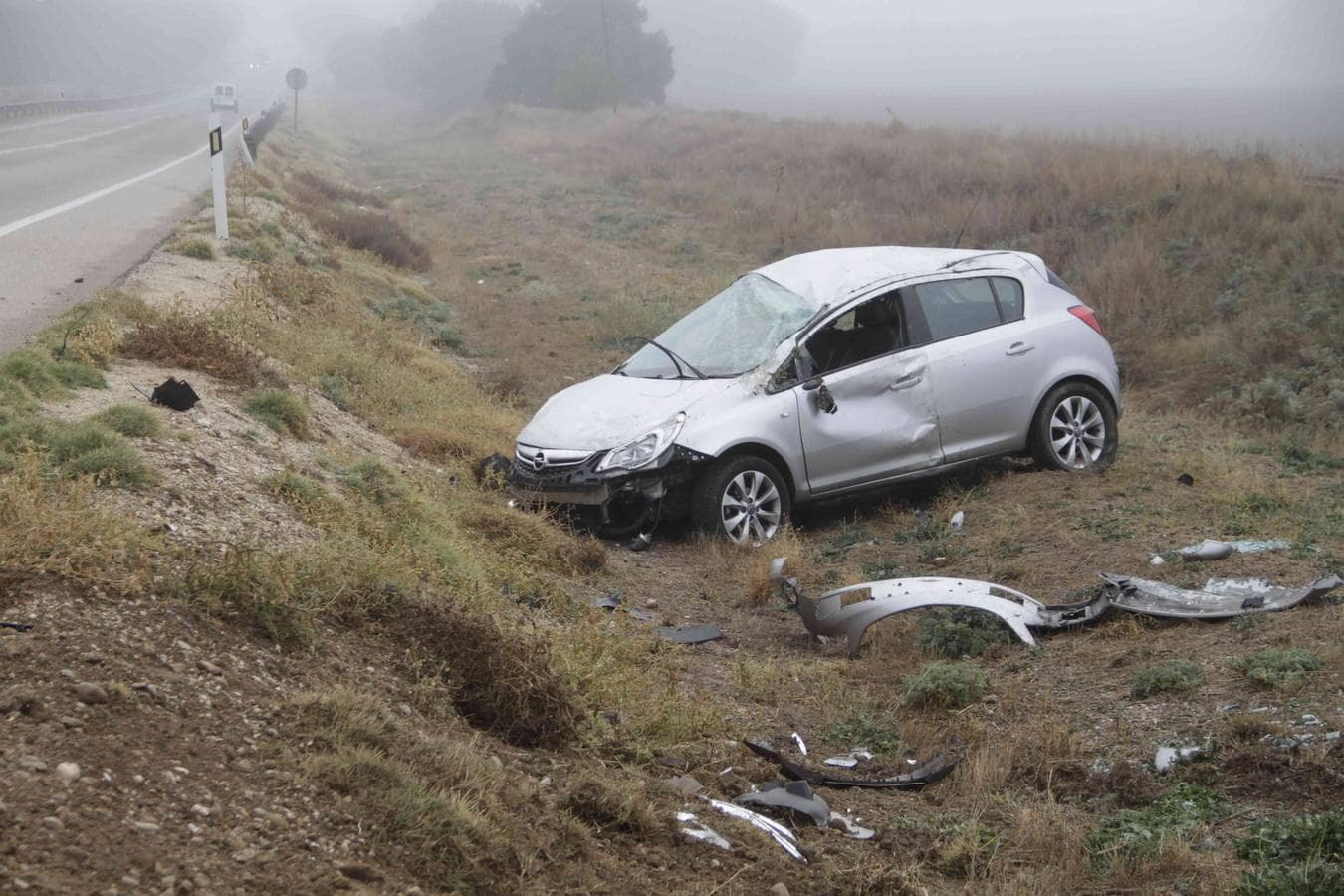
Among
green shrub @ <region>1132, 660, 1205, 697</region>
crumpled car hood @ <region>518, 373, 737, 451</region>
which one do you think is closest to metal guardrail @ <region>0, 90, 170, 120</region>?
crumpled car hood @ <region>518, 373, 737, 451</region>

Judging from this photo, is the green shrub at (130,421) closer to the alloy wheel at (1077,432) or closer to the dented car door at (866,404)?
the dented car door at (866,404)

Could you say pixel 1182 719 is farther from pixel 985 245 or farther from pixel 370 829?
pixel 985 245

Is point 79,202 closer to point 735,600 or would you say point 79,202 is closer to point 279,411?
point 279,411

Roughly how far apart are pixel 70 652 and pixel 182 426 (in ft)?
10.8

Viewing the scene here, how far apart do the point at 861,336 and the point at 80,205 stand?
45.9 ft

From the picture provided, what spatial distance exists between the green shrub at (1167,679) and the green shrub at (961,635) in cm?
95

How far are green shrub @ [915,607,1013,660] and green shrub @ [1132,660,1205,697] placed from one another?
0.95m

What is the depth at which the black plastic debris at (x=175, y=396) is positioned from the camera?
7.38m

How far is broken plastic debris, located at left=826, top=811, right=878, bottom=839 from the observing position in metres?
4.34

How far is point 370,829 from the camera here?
3.51m


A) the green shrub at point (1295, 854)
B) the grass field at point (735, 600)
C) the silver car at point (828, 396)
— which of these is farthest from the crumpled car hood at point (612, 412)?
→ the green shrub at point (1295, 854)

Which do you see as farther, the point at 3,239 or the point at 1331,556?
the point at 3,239

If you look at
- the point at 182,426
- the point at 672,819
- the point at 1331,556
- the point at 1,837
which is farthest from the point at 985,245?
the point at 1,837

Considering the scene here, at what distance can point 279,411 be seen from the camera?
8242 millimetres
